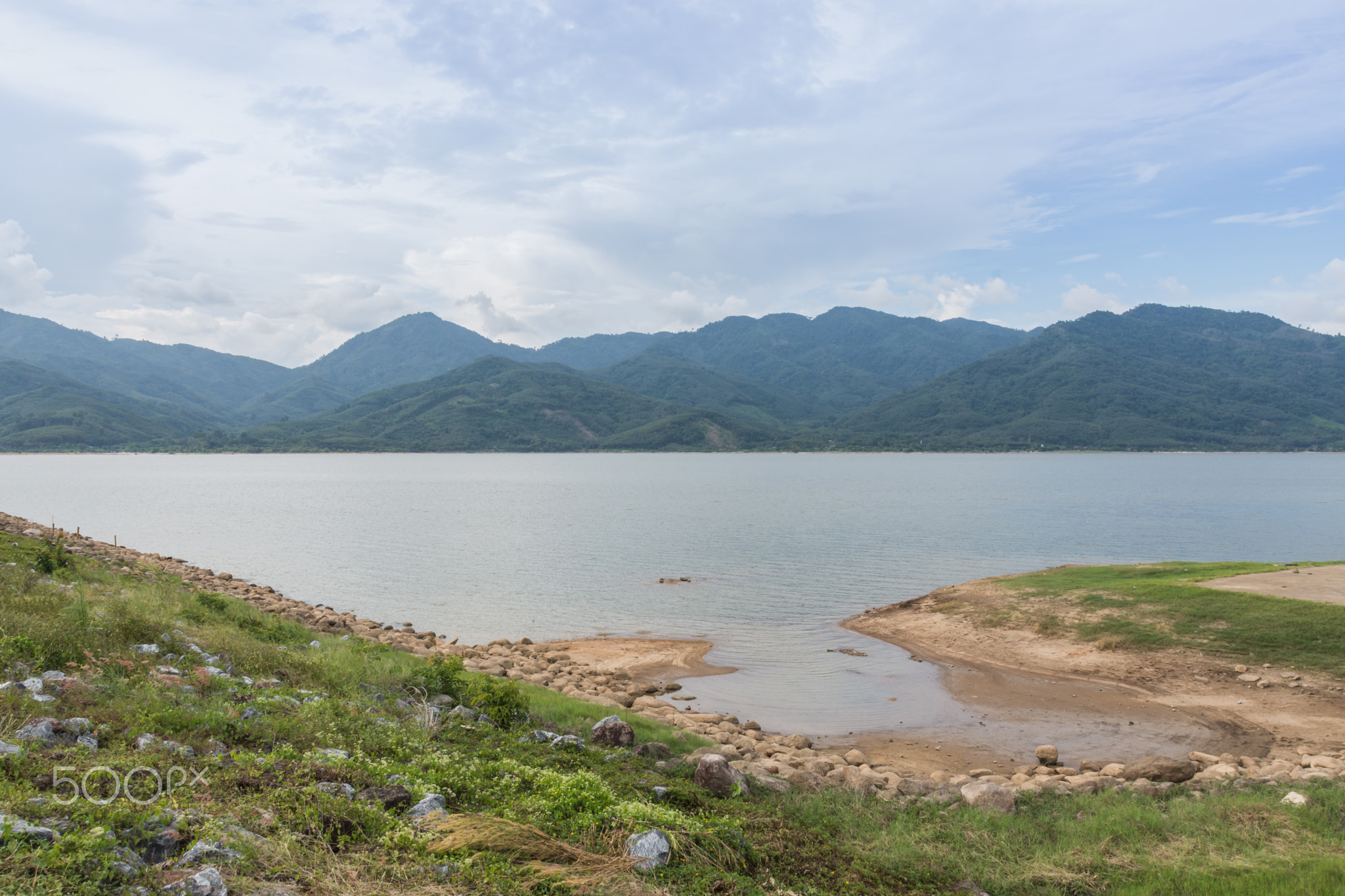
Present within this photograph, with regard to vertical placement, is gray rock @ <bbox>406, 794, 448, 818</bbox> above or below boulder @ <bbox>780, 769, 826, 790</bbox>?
above

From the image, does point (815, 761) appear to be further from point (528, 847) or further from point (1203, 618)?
point (1203, 618)

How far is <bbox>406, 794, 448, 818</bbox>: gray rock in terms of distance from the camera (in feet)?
25.3

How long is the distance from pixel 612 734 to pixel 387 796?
624 centimetres

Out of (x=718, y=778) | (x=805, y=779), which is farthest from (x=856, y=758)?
(x=718, y=778)

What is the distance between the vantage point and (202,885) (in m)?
5.56

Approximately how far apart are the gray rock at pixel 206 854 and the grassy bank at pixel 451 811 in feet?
0.12

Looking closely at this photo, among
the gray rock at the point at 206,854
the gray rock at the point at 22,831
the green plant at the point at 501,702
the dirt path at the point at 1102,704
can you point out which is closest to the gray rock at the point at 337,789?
the gray rock at the point at 206,854

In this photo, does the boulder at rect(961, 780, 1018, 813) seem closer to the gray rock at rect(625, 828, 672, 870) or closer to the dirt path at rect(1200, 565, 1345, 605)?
the gray rock at rect(625, 828, 672, 870)

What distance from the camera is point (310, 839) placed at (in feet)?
22.3

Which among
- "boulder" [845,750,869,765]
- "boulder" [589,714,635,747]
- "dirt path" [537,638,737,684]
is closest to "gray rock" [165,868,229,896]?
"boulder" [589,714,635,747]

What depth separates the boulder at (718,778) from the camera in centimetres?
1122

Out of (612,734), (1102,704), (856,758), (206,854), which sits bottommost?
(1102,704)

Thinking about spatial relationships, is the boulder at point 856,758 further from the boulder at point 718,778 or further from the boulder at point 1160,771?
the boulder at point 718,778

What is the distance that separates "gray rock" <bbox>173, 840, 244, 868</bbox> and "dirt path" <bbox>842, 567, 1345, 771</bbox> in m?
14.6
